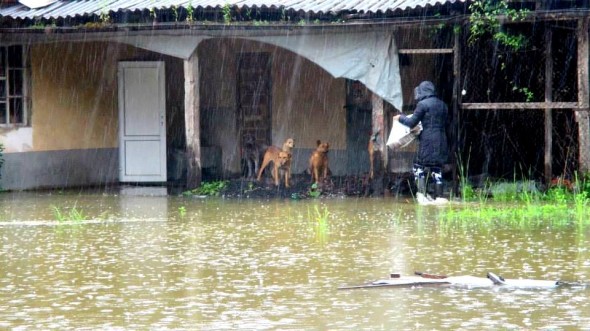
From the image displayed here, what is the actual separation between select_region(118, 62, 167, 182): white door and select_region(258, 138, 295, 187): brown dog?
7.54 ft

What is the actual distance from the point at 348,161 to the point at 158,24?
4283 millimetres

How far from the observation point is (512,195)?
16094 mm

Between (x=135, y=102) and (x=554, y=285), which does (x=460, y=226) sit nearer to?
(x=554, y=285)

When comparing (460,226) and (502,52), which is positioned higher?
(502,52)

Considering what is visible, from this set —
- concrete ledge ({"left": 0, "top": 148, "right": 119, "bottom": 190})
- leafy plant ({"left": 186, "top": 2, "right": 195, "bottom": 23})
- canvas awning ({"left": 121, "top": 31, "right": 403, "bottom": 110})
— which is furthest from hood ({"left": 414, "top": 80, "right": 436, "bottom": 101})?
concrete ledge ({"left": 0, "top": 148, "right": 119, "bottom": 190})

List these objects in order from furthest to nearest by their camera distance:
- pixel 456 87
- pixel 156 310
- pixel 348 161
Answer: pixel 348 161
pixel 456 87
pixel 156 310

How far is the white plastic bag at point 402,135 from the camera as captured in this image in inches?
637

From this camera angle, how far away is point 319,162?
18078 mm

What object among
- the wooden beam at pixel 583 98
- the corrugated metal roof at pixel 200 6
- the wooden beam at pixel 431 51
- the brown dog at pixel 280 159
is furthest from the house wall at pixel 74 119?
the wooden beam at pixel 583 98

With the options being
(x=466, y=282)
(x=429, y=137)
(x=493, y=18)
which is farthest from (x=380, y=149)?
(x=466, y=282)

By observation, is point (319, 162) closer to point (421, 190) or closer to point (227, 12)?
point (421, 190)

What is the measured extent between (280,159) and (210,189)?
3.93 ft

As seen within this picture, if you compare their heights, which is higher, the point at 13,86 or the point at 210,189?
the point at 13,86

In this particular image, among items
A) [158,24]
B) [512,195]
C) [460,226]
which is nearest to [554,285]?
[460,226]
